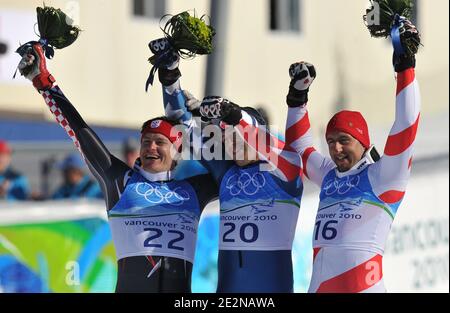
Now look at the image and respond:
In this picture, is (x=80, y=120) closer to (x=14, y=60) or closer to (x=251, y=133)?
(x=251, y=133)

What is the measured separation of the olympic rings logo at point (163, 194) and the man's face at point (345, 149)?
34.9 inches

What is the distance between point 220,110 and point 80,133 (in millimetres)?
913

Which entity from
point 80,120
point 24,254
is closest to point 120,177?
point 80,120

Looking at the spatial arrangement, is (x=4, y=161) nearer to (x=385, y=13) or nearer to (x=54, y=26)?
(x=54, y=26)

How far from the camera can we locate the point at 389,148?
646 cm

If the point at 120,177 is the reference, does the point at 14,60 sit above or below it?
above

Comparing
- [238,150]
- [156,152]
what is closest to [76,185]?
[156,152]

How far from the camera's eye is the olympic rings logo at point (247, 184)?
6758 mm

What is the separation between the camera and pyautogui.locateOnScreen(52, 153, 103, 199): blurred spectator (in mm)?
10047

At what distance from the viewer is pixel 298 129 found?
22.5 feet

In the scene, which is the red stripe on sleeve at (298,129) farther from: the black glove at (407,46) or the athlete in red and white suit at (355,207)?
the black glove at (407,46)

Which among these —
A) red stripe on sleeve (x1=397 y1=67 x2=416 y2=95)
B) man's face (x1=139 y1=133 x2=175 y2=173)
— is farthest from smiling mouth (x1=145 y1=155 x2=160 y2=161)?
red stripe on sleeve (x1=397 y1=67 x2=416 y2=95)

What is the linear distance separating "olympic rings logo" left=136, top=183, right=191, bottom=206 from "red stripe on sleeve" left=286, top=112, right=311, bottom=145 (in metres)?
0.68

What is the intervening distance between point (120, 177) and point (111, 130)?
6045 mm
